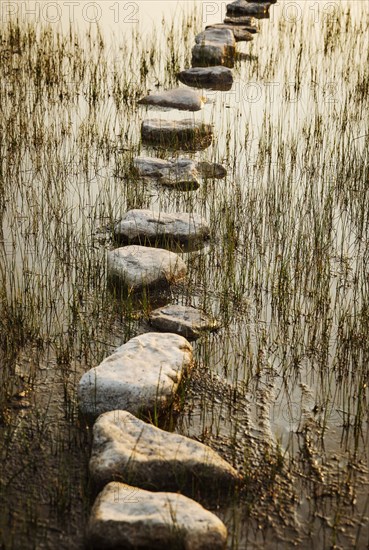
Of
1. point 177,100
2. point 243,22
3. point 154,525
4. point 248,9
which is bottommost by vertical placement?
point 154,525

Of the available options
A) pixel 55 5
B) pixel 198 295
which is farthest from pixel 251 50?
pixel 198 295

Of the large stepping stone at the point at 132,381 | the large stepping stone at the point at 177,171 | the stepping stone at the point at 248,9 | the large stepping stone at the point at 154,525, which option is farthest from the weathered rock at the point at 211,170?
the stepping stone at the point at 248,9

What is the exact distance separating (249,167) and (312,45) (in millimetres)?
4386

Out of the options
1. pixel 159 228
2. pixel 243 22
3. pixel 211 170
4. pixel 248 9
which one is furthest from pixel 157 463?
pixel 248 9

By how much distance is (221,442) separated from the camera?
3.48 meters

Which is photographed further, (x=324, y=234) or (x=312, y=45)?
(x=312, y=45)

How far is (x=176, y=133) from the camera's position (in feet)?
23.5

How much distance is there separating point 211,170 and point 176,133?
2.76 feet

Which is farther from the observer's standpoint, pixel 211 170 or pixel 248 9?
pixel 248 9

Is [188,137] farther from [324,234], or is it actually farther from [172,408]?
[172,408]

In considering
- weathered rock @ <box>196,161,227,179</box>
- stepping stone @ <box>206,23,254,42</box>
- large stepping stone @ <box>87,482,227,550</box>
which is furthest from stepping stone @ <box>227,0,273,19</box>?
large stepping stone @ <box>87,482,227,550</box>

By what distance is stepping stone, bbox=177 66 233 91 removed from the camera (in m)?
9.03

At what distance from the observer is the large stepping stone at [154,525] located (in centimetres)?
274

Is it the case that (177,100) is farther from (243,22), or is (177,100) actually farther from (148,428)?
(148,428)
